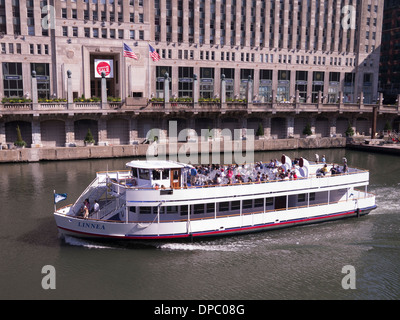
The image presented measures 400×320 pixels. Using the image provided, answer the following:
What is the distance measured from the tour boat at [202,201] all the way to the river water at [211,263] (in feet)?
3.57

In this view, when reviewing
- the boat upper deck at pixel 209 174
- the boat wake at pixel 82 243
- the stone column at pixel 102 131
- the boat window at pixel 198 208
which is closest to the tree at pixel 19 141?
the stone column at pixel 102 131

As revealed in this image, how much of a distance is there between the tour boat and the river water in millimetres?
1087

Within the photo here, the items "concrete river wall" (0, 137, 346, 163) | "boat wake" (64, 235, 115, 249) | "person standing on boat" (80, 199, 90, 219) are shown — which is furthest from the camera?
"concrete river wall" (0, 137, 346, 163)

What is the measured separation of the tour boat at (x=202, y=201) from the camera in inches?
1248

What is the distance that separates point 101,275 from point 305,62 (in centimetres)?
9524

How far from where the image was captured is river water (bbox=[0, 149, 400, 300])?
25375 millimetres

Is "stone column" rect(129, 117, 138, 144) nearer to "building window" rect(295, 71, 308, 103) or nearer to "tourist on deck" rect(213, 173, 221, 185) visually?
"building window" rect(295, 71, 308, 103)

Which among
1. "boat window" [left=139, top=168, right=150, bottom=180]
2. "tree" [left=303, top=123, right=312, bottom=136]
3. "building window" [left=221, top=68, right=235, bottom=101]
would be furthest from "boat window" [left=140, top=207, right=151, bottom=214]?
"building window" [left=221, top=68, right=235, bottom=101]

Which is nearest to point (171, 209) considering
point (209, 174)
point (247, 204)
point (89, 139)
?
point (209, 174)

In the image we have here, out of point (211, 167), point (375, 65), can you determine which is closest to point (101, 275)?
point (211, 167)

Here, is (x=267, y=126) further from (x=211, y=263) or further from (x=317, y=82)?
(x=211, y=263)

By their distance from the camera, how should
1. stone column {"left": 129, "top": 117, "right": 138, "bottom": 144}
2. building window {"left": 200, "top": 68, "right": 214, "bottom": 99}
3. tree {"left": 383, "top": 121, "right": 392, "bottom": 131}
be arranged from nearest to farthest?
1. stone column {"left": 129, "top": 117, "right": 138, "bottom": 144}
2. building window {"left": 200, "top": 68, "right": 214, "bottom": 99}
3. tree {"left": 383, "top": 121, "right": 392, "bottom": 131}

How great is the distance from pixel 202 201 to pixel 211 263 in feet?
17.4

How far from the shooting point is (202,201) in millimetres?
32719
